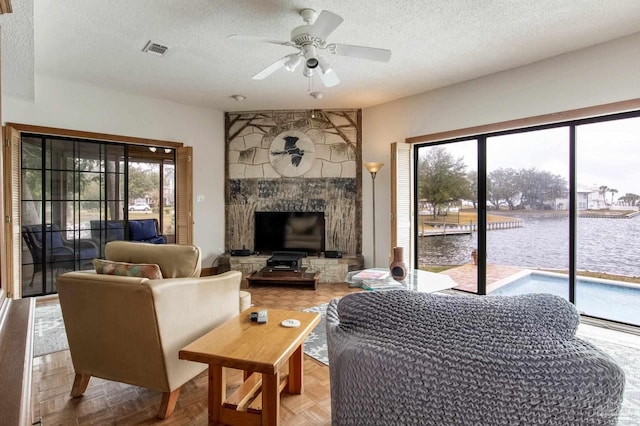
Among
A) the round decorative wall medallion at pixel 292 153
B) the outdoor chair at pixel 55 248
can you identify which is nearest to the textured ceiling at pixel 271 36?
the round decorative wall medallion at pixel 292 153

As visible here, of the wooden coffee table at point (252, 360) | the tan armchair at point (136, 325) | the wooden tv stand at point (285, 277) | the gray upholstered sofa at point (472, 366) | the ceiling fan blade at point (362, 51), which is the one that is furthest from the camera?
the wooden tv stand at point (285, 277)

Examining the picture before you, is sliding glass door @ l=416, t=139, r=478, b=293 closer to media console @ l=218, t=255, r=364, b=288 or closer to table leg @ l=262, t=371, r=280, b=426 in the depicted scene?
media console @ l=218, t=255, r=364, b=288

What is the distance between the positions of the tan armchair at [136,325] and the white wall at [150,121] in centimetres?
315

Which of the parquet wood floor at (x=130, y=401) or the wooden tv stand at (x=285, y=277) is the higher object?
the wooden tv stand at (x=285, y=277)

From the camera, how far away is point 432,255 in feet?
15.7

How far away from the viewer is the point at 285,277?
473 cm

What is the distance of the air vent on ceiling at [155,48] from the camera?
10.4ft

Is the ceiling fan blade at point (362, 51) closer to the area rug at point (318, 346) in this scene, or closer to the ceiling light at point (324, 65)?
the ceiling light at point (324, 65)

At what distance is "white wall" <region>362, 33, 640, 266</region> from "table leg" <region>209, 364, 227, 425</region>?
358 centimetres

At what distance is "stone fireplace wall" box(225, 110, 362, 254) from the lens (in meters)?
5.34

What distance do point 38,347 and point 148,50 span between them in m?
2.77

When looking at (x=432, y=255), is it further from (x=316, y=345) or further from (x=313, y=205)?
(x=316, y=345)

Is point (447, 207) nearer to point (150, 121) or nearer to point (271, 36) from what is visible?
point (271, 36)

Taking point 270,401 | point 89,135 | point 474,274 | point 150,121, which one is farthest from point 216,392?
point 150,121
